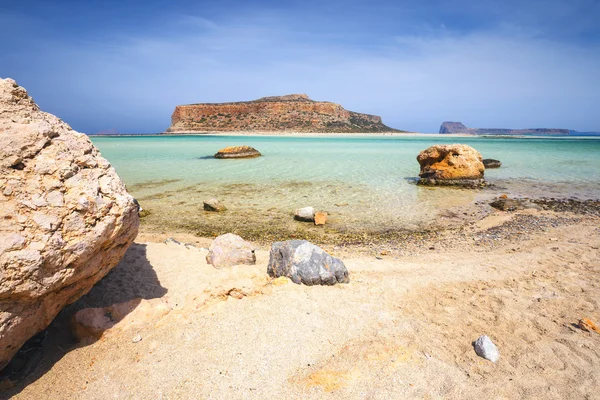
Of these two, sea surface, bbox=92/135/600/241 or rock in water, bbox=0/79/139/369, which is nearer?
rock in water, bbox=0/79/139/369

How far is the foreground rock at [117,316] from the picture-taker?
9.66 ft

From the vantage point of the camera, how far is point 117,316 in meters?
3.13

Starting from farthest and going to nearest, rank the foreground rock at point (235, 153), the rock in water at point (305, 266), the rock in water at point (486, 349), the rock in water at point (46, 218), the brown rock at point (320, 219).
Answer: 1. the foreground rock at point (235, 153)
2. the brown rock at point (320, 219)
3. the rock in water at point (305, 266)
4. the rock in water at point (486, 349)
5. the rock in water at point (46, 218)

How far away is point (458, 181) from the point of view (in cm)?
1352

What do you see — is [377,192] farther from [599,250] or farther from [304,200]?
[599,250]

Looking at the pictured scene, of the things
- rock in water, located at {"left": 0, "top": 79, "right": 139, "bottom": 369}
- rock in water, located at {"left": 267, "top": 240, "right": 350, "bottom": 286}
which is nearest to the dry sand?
rock in water, located at {"left": 267, "top": 240, "right": 350, "bottom": 286}

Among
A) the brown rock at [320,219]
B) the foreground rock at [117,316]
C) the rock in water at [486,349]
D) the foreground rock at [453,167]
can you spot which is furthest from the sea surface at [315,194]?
the rock in water at [486,349]

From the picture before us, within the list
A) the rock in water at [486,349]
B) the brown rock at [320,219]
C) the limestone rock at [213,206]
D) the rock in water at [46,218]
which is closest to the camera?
the rock in water at [46,218]

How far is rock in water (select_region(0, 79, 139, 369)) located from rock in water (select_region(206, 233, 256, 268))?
1949 millimetres

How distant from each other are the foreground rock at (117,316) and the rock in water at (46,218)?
0.43m

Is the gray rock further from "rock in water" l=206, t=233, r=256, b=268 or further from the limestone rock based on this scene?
"rock in water" l=206, t=233, r=256, b=268

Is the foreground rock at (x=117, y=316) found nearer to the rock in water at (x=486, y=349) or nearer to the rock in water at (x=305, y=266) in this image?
the rock in water at (x=305, y=266)

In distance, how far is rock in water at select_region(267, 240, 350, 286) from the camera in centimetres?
423

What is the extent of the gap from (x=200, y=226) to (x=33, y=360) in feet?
17.5
